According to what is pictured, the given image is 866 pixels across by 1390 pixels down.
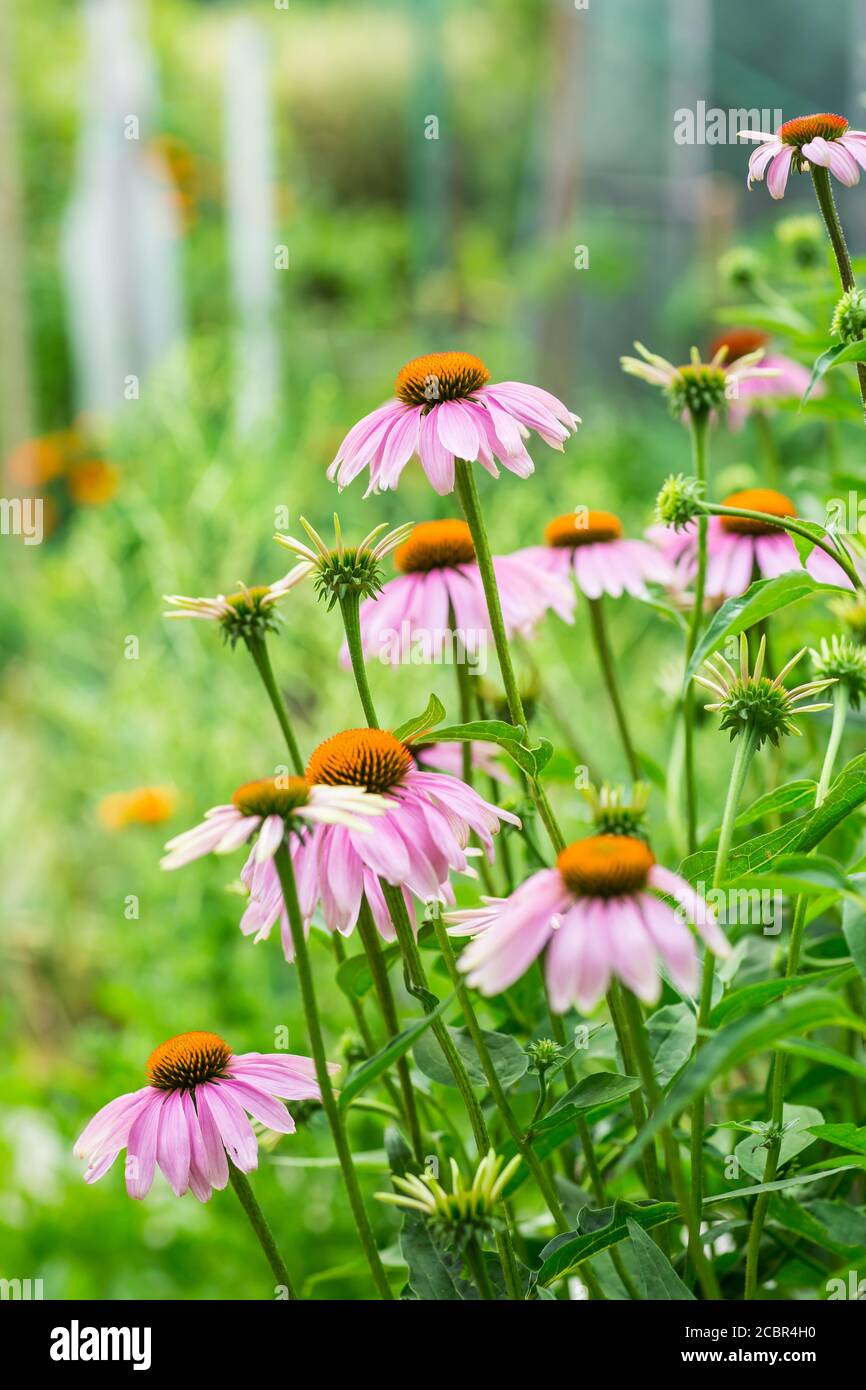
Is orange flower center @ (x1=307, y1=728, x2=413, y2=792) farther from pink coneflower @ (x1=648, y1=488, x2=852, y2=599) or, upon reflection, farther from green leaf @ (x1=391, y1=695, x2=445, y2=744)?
pink coneflower @ (x1=648, y1=488, x2=852, y2=599)

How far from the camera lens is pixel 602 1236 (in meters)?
0.35

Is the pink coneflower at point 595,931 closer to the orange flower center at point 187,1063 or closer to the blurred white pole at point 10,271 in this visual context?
the orange flower center at point 187,1063

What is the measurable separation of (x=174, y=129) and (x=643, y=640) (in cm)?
325

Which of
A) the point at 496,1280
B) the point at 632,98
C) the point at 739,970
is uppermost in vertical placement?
the point at 632,98

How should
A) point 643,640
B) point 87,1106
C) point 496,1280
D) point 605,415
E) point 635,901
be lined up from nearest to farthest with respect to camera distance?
1. point 635,901
2. point 496,1280
3. point 87,1106
4. point 643,640
5. point 605,415

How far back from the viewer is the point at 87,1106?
129cm

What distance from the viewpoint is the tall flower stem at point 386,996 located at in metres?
0.40

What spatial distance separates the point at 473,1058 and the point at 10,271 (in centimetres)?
279

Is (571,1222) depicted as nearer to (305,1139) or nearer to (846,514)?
(846,514)

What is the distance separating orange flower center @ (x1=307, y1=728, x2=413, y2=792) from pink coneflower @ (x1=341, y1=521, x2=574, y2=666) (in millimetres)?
119

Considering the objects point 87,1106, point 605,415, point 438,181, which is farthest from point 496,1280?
point 438,181

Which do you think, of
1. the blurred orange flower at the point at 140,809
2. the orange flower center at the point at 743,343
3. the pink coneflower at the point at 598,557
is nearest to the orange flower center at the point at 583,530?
the pink coneflower at the point at 598,557

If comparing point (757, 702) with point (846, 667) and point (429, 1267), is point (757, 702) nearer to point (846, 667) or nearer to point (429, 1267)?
point (846, 667)

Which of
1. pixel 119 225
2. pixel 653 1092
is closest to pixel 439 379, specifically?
pixel 653 1092
